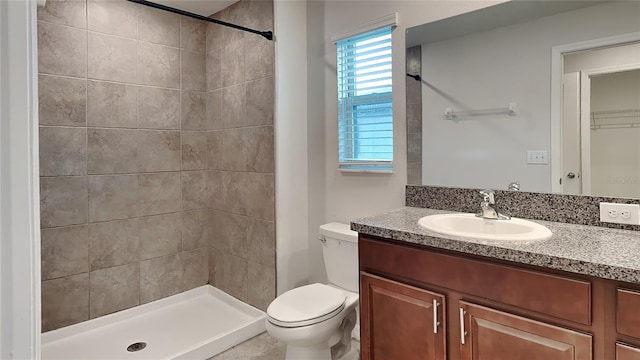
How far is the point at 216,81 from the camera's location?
3.07 m

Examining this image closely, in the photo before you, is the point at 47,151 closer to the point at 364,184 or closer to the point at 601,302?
the point at 364,184

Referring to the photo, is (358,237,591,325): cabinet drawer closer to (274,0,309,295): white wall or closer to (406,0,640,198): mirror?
(406,0,640,198): mirror

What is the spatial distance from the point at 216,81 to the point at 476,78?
204 cm

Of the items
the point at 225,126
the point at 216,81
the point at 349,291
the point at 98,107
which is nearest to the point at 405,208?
the point at 349,291

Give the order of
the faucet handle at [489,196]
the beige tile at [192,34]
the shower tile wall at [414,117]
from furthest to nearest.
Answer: the beige tile at [192,34] → the shower tile wall at [414,117] → the faucet handle at [489,196]

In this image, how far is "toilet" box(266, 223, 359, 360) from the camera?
1792 millimetres

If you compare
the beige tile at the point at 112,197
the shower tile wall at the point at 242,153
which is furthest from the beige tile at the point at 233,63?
the beige tile at the point at 112,197

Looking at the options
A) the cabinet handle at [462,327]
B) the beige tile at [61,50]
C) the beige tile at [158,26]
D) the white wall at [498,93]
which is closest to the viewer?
the cabinet handle at [462,327]

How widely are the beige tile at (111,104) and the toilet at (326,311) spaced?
168cm

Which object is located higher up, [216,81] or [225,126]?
[216,81]

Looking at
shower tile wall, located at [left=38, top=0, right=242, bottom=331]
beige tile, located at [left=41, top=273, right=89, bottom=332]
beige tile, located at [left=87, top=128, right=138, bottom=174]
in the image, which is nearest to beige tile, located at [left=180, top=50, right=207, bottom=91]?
shower tile wall, located at [left=38, top=0, right=242, bottom=331]

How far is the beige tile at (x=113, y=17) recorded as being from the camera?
2543mm

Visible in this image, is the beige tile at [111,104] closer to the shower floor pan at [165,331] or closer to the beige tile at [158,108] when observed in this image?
the beige tile at [158,108]

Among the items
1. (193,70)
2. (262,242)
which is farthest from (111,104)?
(262,242)
